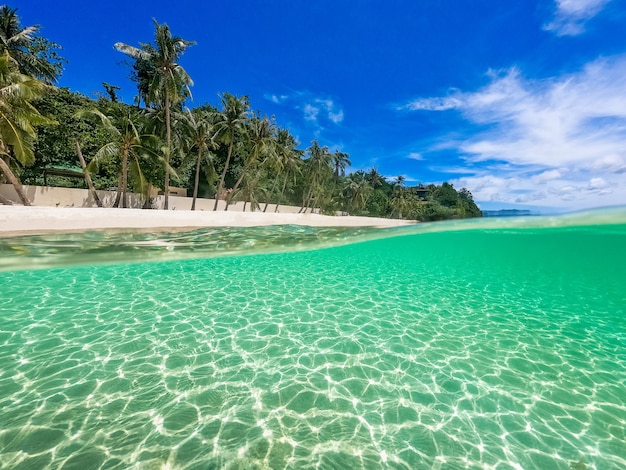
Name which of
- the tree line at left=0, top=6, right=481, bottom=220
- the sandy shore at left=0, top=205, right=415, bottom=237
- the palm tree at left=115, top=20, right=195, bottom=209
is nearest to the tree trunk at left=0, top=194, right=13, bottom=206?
the tree line at left=0, top=6, right=481, bottom=220

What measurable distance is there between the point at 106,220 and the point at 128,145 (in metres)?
6.63

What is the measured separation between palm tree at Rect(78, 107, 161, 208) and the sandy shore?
10.8 ft

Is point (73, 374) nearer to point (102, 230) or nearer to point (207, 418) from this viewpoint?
point (207, 418)

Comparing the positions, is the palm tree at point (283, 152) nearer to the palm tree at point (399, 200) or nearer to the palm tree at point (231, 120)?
the palm tree at point (231, 120)

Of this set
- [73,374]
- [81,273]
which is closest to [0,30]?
[81,273]

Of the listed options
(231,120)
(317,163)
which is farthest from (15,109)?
(317,163)

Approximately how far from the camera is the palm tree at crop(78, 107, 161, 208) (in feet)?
64.0

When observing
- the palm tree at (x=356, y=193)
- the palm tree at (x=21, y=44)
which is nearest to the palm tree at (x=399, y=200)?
the palm tree at (x=356, y=193)

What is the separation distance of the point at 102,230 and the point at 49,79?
61.2ft

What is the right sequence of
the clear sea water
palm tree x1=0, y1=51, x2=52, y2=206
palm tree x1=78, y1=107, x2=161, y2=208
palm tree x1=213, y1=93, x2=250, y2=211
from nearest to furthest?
the clear sea water → palm tree x1=0, y1=51, x2=52, y2=206 → palm tree x1=78, y1=107, x2=161, y2=208 → palm tree x1=213, y1=93, x2=250, y2=211

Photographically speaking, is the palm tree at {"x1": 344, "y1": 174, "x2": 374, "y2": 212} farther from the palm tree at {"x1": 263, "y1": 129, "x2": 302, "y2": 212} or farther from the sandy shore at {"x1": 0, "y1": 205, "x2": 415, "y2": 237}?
the sandy shore at {"x1": 0, "y1": 205, "x2": 415, "y2": 237}

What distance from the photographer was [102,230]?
16.0 metres

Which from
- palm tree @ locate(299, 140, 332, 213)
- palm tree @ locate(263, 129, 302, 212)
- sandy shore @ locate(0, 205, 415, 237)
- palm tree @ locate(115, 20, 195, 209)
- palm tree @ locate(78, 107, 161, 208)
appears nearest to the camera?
sandy shore @ locate(0, 205, 415, 237)

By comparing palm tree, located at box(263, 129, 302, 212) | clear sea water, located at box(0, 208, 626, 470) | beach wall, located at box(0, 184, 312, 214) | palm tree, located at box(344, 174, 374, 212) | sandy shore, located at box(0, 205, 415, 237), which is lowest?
clear sea water, located at box(0, 208, 626, 470)
